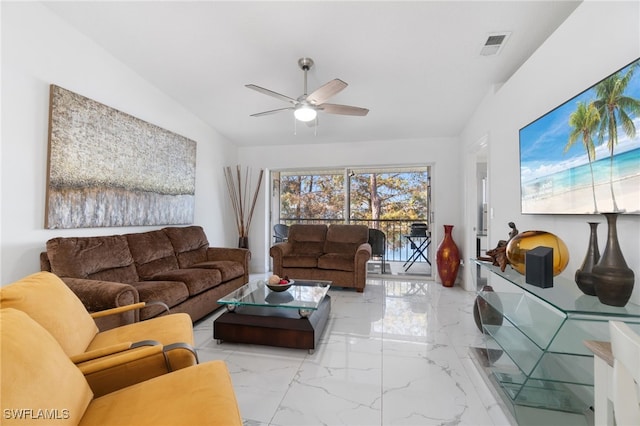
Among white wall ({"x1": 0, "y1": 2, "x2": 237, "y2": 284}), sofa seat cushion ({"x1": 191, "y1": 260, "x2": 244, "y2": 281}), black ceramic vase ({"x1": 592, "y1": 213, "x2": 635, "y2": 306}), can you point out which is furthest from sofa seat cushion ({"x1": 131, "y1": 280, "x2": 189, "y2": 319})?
black ceramic vase ({"x1": 592, "y1": 213, "x2": 635, "y2": 306})

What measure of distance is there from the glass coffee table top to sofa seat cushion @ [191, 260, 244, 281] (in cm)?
46

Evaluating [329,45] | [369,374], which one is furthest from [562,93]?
[369,374]

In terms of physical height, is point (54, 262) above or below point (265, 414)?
above

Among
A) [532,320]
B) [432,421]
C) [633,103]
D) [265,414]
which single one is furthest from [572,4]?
[265,414]

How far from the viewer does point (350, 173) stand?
500 cm

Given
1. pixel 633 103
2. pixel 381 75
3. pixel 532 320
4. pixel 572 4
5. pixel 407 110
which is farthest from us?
pixel 407 110

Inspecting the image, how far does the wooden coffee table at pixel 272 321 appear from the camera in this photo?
2.13m

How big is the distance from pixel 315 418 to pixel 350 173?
4.06 meters

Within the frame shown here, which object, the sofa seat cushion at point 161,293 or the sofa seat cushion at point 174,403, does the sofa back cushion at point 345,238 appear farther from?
the sofa seat cushion at point 174,403

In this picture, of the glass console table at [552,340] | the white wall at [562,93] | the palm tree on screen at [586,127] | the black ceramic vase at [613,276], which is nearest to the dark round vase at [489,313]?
the glass console table at [552,340]

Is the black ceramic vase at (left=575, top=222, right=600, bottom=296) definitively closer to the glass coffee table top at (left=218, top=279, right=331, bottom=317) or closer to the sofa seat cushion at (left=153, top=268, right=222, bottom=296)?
the glass coffee table top at (left=218, top=279, right=331, bottom=317)

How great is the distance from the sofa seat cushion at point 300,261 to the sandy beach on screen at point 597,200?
2.75 meters

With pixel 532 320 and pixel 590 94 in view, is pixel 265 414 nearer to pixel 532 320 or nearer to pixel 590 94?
pixel 532 320

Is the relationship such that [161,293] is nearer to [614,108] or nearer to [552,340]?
[552,340]
